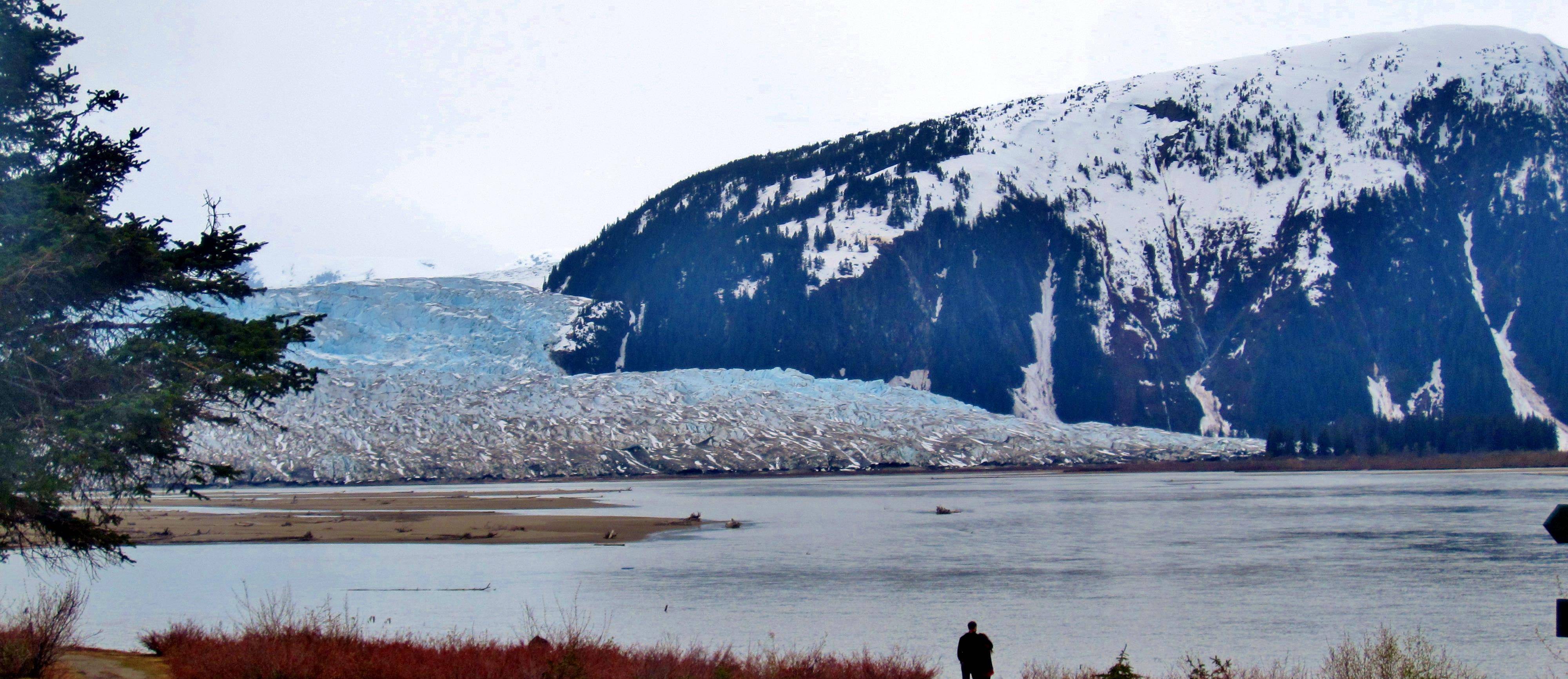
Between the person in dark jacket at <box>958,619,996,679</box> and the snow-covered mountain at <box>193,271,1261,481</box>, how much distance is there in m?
86.0

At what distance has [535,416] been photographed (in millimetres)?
113812

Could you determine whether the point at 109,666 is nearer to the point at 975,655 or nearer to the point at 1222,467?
the point at 975,655

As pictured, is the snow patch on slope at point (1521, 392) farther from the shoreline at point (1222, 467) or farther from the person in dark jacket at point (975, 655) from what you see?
the person in dark jacket at point (975, 655)

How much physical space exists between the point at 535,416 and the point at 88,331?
319 ft

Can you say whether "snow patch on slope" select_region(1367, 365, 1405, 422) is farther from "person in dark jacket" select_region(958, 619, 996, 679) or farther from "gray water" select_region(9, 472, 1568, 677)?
"person in dark jacket" select_region(958, 619, 996, 679)

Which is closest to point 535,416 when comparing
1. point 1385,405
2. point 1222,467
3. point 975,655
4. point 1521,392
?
point 1222,467

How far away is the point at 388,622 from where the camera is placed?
1086 inches

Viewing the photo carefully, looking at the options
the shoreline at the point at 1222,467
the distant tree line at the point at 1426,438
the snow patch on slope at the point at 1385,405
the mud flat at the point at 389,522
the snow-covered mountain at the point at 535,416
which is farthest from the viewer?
the snow patch on slope at the point at 1385,405

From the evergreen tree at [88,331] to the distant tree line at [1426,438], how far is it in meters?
147

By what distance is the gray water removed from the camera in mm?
26453

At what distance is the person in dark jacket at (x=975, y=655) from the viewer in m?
16.3

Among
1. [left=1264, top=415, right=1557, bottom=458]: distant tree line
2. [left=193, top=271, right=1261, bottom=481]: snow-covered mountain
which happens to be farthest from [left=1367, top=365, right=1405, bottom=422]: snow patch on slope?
[left=193, top=271, right=1261, bottom=481]: snow-covered mountain

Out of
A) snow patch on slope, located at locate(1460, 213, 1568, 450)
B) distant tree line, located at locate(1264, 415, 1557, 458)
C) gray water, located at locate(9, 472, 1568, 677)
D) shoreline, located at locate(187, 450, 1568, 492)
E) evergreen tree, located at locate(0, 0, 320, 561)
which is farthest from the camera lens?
snow patch on slope, located at locate(1460, 213, 1568, 450)

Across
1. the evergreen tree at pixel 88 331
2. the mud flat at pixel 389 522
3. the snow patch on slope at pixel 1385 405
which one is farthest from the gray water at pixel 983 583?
the snow patch on slope at pixel 1385 405
